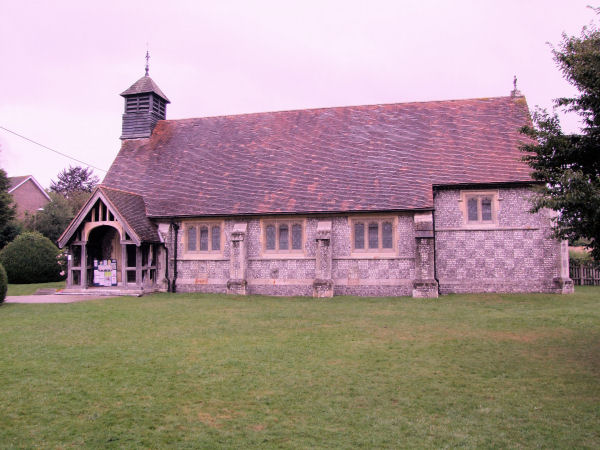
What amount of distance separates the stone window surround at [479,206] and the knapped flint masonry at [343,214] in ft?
0.18

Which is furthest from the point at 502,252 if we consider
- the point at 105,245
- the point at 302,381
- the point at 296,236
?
the point at 105,245

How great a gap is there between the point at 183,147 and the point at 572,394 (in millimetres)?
23669

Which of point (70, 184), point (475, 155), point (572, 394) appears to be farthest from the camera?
point (70, 184)

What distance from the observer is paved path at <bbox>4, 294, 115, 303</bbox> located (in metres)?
19.2

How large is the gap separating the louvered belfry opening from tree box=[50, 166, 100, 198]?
49650 mm

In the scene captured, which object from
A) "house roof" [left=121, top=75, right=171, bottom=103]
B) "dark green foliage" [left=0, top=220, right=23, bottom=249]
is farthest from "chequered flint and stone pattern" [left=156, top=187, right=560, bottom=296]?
"dark green foliage" [left=0, top=220, right=23, bottom=249]

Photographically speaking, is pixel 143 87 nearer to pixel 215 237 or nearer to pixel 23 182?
pixel 215 237

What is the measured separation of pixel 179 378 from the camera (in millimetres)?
8047

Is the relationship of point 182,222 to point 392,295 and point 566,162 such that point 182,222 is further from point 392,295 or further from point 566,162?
point 566,162

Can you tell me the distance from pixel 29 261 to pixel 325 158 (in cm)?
1853

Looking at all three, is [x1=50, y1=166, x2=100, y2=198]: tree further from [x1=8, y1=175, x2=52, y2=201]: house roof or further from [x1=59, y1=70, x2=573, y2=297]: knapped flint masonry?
[x1=59, y1=70, x2=573, y2=297]: knapped flint masonry

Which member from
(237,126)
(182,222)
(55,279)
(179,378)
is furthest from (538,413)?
(55,279)

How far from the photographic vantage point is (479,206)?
20875mm

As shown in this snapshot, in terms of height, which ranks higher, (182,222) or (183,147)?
(183,147)
